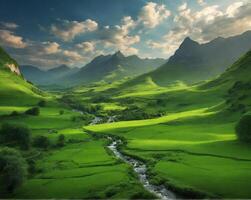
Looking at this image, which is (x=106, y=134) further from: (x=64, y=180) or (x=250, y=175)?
(x=250, y=175)

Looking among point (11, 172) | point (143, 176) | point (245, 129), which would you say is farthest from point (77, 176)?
point (245, 129)

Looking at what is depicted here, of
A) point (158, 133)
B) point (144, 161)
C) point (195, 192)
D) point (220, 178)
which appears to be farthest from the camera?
point (158, 133)

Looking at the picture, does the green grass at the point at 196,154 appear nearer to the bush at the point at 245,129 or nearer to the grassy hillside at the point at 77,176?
the bush at the point at 245,129

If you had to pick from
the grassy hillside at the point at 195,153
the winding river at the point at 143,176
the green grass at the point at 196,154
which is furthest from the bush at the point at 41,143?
the green grass at the point at 196,154

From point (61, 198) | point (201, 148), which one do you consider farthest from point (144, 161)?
point (61, 198)

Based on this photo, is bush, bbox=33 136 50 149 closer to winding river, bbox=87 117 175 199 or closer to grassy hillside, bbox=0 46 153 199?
grassy hillside, bbox=0 46 153 199

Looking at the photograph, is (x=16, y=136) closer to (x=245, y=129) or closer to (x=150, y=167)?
(x=150, y=167)
